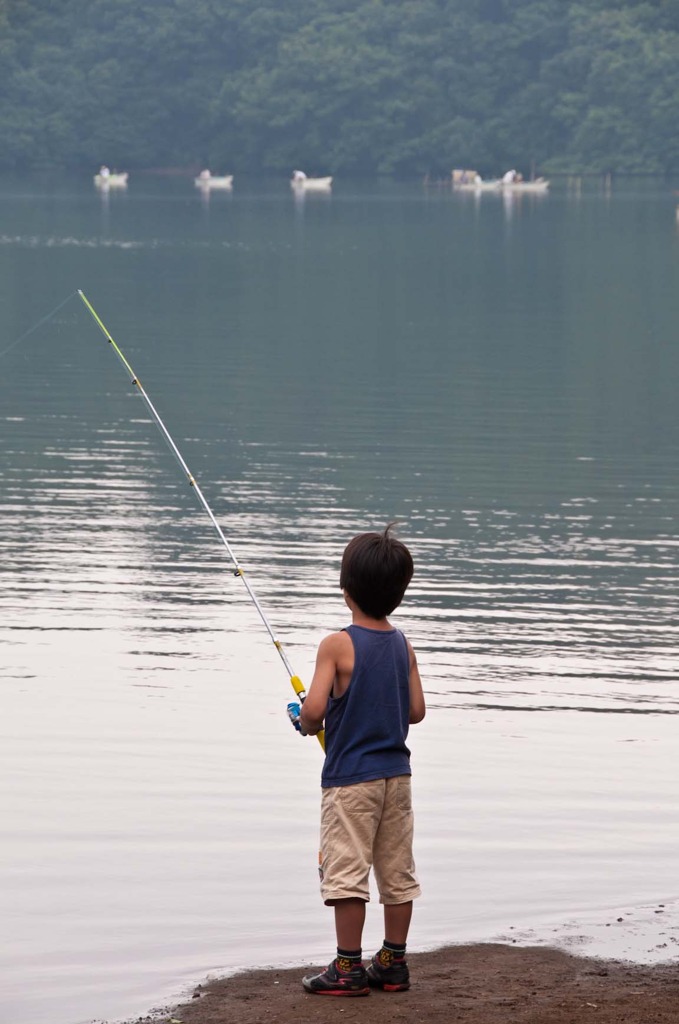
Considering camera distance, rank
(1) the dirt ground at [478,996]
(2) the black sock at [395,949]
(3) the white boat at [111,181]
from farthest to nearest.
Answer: (3) the white boat at [111,181]
(2) the black sock at [395,949]
(1) the dirt ground at [478,996]

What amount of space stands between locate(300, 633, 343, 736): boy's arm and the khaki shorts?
21cm

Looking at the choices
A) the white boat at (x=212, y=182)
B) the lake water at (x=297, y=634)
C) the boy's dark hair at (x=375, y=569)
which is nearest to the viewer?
the boy's dark hair at (x=375, y=569)

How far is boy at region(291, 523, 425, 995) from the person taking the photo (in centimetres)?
522

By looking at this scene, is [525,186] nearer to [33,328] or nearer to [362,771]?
[33,328]

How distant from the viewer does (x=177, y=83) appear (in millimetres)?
121250

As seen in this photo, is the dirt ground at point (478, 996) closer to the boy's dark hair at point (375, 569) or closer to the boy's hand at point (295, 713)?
the boy's hand at point (295, 713)

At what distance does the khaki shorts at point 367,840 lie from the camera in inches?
206

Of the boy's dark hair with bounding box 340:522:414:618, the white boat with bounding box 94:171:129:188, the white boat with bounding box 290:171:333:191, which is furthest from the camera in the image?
the white boat with bounding box 94:171:129:188

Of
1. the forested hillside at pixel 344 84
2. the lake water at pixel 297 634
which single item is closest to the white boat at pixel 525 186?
the forested hillside at pixel 344 84

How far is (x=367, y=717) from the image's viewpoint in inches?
207

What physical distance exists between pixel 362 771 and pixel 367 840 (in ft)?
0.62

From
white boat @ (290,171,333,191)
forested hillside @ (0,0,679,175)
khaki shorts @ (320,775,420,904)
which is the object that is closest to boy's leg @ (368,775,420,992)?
khaki shorts @ (320,775,420,904)

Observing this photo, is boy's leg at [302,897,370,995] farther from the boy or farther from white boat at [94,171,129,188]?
white boat at [94,171,129,188]

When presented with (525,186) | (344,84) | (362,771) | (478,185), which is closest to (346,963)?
(362,771)
